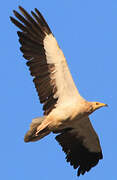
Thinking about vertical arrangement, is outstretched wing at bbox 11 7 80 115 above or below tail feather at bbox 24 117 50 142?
above

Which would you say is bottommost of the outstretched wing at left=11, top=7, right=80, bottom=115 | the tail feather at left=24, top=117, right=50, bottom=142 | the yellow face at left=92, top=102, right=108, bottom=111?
Answer: the yellow face at left=92, top=102, right=108, bottom=111

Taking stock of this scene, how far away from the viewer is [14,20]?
1388cm

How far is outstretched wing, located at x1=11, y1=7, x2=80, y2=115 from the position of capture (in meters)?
14.1

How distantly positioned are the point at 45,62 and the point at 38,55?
0.84 feet

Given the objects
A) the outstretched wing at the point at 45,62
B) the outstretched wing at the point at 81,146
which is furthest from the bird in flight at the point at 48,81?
the outstretched wing at the point at 81,146

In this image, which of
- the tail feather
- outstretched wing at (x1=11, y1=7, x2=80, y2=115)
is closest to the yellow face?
outstretched wing at (x1=11, y1=7, x2=80, y2=115)

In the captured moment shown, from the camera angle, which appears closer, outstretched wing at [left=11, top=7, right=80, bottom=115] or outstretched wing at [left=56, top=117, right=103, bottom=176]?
outstretched wing at [left=11, top=7, right=80, bottom=115]

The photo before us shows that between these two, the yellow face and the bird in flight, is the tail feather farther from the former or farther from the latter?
the yellow face

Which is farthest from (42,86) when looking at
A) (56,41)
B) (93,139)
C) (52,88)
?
(93,139)

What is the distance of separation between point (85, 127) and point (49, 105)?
4.30ft

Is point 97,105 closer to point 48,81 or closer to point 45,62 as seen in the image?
point 48,81

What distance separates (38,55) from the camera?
1429 centimetres

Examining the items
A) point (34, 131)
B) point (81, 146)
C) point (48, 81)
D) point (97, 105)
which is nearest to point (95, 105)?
point (97, 105)

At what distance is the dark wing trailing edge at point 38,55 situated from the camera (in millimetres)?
14094
